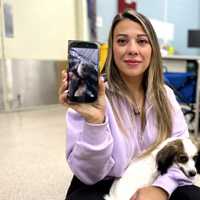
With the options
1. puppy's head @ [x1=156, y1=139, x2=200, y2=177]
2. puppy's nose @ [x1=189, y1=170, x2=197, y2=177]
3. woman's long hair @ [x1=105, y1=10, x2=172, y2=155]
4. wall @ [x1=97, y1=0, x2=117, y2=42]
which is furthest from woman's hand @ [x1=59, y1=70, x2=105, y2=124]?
wall @ [x1=97, y1=0, x2=117, y2=42]

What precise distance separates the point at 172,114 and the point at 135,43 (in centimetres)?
30

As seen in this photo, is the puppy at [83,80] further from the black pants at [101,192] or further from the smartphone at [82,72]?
the black pants at [101,192]

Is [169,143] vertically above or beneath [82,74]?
beneath

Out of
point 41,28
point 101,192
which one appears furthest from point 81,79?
point 41,28

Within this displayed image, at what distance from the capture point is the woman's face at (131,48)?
1098 mm

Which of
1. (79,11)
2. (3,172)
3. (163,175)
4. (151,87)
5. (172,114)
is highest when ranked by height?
(79,11)

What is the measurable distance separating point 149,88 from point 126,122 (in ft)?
0.54

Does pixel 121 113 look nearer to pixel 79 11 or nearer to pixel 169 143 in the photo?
pixel 169 143

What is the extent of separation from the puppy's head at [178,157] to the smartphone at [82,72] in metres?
0.36

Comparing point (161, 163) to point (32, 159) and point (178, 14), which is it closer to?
point (32, 159)

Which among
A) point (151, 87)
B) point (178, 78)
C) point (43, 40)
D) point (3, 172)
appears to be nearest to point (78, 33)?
Result: point (43, 40)

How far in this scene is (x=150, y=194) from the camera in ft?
3.21

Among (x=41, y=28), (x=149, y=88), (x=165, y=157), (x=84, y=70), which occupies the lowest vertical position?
(x=165, y=157)

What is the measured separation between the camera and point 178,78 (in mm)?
3250
